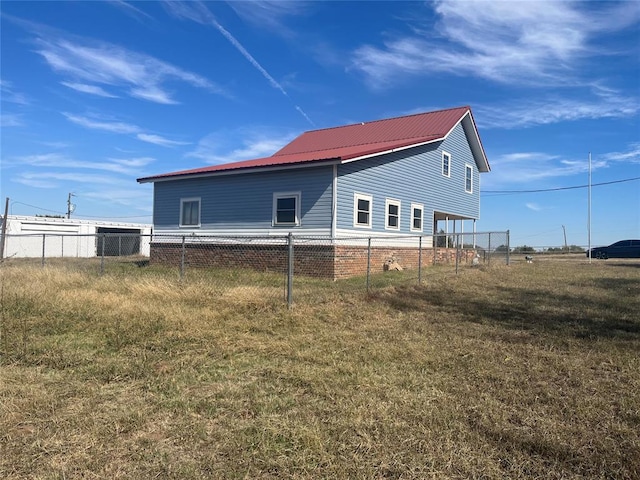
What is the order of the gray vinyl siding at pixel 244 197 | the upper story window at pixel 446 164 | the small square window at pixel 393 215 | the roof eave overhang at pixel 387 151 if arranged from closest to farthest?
the roof eave overhang at pixel 387 151 < the gray vinyl siding at pixel 244 197 < the small square window at pixel 393 215 < the upper story window at pixel 446 164

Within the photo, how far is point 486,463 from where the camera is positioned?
3039 millimetres

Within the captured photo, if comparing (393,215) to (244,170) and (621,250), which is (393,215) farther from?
(621,250)

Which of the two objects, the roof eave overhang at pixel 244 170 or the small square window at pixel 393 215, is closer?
the roof eave overhang at pixel 244 170

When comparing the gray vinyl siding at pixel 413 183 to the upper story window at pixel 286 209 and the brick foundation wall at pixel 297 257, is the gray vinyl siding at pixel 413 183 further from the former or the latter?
the upper story window at pixel 286 209

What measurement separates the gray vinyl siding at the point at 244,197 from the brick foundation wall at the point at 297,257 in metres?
0.84

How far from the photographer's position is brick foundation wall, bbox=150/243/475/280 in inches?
572

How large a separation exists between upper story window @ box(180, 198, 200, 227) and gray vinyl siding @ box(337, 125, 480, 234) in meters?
6.51

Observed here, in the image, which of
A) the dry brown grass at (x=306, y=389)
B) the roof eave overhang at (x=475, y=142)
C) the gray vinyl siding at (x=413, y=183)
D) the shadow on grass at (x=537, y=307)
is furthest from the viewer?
the roof eave overhang at (x=475, y=142)

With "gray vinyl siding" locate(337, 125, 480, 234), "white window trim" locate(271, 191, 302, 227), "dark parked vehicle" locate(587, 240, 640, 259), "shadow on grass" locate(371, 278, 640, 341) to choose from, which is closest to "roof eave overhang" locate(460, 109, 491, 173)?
"gray vinyl siding" locate(337, 125, 480, 234)

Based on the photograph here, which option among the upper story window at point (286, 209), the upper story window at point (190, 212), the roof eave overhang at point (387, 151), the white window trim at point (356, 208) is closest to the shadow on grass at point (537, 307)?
the white window trim at point (356, 208)

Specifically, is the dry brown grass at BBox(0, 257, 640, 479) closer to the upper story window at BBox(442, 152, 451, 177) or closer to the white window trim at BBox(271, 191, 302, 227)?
the white window trim at BBox(271, 191, 302, 227)

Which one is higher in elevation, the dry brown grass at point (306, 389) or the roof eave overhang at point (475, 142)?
the roof eave overhang at point (475, 142)

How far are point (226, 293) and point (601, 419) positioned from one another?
6.11 m

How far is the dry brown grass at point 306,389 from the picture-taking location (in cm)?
309
